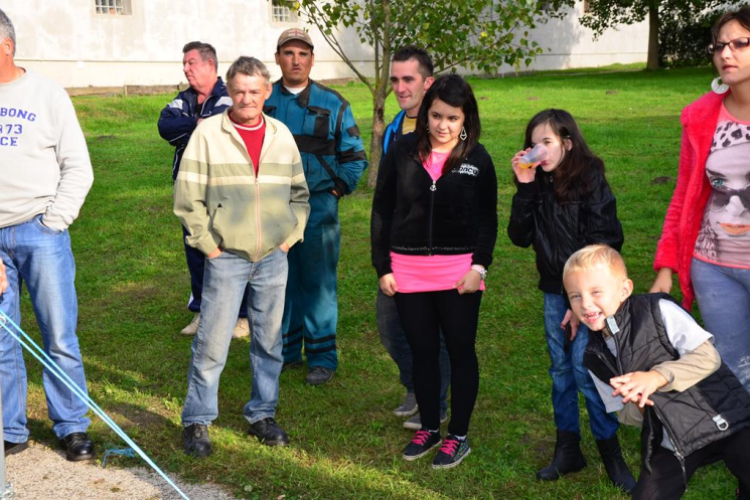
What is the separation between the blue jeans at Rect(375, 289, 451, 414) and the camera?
16.3 feet

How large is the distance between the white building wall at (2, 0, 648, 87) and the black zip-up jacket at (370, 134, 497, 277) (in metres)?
19.4

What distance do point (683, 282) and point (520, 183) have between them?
0.88 meters

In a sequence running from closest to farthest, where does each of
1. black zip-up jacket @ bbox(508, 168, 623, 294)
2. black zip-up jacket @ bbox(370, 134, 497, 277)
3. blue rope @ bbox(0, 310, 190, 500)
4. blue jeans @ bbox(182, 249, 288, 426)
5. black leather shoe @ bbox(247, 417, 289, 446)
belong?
blue rope @ bbox(0, 310, 190, 500) → black zip-up jacket @ bbox(508, 168, 623, 294) → black zip-up jacket @ bbox(370, 134, 497, 277) → blue jeans @ bbox(182, 249, 288, 426) → black leather shoe @ bbox(247, 417, 289, 446)

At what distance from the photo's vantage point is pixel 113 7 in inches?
973

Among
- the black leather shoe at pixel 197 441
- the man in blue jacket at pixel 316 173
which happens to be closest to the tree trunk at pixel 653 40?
the man in blue jacket at pixel 316 173

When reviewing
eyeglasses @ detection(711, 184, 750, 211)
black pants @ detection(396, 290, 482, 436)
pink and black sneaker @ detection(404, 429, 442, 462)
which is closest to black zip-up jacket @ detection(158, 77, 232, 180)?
black pants @ detection(396, 290, 482, 436)

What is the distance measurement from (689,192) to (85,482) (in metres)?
3.29

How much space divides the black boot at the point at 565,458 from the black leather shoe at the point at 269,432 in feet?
4.67

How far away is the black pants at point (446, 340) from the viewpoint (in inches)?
180

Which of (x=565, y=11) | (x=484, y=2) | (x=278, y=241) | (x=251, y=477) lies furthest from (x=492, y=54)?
(x=565, y=11)

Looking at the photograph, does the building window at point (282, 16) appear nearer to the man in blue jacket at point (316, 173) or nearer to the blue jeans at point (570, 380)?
the man in blue jacket at point (316, 173)

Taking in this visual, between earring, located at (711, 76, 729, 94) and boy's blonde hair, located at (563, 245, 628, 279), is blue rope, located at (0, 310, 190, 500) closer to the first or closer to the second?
boy's blonde hair, located at (563, 245, 628, 279)

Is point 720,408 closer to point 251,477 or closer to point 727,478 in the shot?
point 727,478

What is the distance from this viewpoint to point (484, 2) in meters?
10.8
